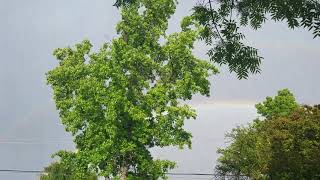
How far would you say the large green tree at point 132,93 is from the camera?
3569 cm

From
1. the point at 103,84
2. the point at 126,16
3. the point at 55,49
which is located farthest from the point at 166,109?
the point at 55,49

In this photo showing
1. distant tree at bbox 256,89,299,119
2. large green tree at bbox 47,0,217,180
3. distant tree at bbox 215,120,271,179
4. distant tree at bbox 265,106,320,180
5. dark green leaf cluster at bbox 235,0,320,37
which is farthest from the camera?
distant tree at bbox 256,89,299,119

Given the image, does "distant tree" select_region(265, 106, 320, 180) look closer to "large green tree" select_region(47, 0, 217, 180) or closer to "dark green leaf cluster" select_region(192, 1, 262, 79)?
"large green tree" select_region(47, 0, 217, 180)

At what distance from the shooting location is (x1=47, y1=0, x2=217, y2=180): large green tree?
35.7m

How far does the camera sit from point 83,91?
36125 mm

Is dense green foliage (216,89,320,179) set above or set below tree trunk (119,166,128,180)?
above

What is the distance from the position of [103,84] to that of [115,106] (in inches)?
70.7

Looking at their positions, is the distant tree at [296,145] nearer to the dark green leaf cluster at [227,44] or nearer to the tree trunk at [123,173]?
the tree trunk at [123,173]

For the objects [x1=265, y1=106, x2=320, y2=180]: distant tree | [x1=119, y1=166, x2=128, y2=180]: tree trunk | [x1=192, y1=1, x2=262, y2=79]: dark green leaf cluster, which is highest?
[x1=265, y1=106, x2=320, y2=180]: distant tree

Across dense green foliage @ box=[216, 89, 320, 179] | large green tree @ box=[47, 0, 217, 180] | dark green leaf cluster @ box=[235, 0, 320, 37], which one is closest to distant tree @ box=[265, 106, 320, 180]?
dense green foliage @ box=[216, 89, 320, 179]

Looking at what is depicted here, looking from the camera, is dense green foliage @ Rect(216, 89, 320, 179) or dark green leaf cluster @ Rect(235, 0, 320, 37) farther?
dense green foliage @ Rect(216, 89, 320, 179)

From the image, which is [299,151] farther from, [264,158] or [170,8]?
[170,8]

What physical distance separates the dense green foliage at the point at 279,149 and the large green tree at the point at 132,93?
435 inches

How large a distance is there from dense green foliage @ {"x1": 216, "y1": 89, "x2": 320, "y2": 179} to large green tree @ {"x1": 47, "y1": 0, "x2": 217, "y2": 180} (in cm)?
1105
